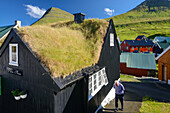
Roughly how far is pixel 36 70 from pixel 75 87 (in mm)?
2263

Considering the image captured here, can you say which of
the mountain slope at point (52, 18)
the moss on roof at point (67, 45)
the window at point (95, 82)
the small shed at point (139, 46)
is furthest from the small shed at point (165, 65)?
the mountain slope at point (52, 18)

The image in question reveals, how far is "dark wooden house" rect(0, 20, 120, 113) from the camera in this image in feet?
16.5

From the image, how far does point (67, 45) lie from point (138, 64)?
24.3 m

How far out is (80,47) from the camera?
8.09 m

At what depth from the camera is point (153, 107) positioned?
8.35m

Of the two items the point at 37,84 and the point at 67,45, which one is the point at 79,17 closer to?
the point at 67,45

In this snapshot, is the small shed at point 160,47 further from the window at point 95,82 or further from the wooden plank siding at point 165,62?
the window at point 95,82

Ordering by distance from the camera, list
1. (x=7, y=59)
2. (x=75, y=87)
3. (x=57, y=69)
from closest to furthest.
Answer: (x=57, y=69) → (x=75, y=87) → (x=7, y=59)

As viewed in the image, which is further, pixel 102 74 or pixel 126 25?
pixel 126 25

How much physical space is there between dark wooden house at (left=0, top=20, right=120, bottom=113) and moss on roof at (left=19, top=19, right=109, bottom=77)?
296 mm

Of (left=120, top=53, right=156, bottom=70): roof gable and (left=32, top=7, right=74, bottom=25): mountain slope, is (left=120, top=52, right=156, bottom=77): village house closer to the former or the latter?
(left=120, top=53, right=156, bottom=70): roof gable

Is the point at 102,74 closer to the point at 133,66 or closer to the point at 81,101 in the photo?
the point at 81,101

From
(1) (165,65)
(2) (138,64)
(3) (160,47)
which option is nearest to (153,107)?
(1) (165,65)

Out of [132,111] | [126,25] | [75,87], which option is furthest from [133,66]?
[126,25]
